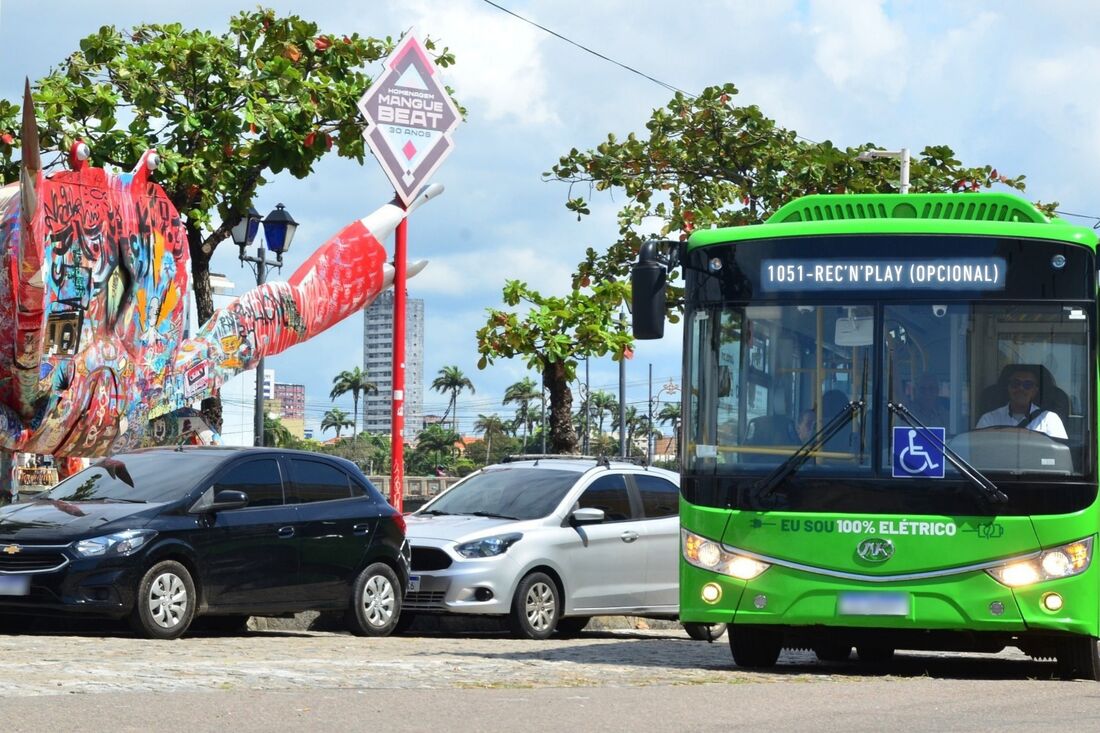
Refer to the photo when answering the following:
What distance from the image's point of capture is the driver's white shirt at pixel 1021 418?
11.7 metres

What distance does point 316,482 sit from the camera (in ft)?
51.9

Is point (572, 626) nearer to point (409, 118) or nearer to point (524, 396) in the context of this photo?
point (409, 118)

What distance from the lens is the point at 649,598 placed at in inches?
704

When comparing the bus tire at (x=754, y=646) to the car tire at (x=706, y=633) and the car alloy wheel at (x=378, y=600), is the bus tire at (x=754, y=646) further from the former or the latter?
the car tire at (x=706, y=633)

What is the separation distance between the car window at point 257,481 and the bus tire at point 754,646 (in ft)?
15.2

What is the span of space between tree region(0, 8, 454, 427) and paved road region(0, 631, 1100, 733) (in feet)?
31.9

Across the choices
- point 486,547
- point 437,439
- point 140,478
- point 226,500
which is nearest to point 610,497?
point 486,547

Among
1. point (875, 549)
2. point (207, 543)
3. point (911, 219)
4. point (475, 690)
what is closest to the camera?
point (475, 690)

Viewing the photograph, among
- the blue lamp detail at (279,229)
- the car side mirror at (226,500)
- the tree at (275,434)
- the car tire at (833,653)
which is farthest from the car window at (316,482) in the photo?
the tree at (275,434)

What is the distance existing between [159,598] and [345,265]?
1216 cm

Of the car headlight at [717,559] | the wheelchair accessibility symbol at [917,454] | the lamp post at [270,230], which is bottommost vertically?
the car headlight at [717,559]

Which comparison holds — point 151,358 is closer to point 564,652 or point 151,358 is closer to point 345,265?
point 345,265

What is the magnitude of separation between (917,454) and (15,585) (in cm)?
679

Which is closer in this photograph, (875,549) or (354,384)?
(875,549)
